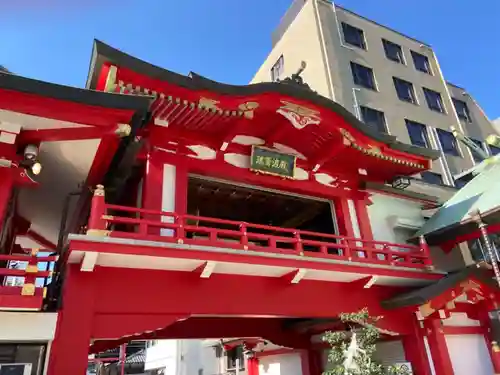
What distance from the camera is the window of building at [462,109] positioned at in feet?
97.7

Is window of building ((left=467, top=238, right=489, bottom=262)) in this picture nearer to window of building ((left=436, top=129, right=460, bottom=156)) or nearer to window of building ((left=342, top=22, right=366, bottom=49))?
window of building ((left=436, top=129, right=460, bottom=156))

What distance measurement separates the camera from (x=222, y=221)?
29.0ft

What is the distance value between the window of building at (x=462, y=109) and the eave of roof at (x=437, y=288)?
2187 cm

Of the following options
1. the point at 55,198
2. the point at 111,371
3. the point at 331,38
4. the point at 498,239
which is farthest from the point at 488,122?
the point at 111,371

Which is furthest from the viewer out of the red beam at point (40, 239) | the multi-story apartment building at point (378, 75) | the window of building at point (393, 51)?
the window of building at point (393, 51)

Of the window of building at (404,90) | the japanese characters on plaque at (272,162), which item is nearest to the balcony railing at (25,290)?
the japanese characters on plaque at (272,162)

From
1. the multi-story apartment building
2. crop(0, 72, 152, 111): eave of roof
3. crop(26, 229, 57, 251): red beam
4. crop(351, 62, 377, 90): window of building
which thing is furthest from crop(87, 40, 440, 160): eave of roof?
crop(351, 62, 377, 90): window of building

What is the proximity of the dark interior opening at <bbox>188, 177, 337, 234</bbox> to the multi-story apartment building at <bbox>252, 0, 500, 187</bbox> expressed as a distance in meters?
9.98

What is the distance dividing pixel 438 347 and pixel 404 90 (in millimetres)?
19853

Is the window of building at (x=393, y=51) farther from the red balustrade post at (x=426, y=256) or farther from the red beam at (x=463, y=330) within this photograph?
the red beam at (x=463, y=330)

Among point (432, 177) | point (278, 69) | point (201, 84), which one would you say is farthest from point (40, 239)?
point (432, 177)

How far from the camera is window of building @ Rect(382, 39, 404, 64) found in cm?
2728

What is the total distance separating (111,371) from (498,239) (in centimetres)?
2955

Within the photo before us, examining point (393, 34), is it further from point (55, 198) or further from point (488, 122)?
point (55, 198)
